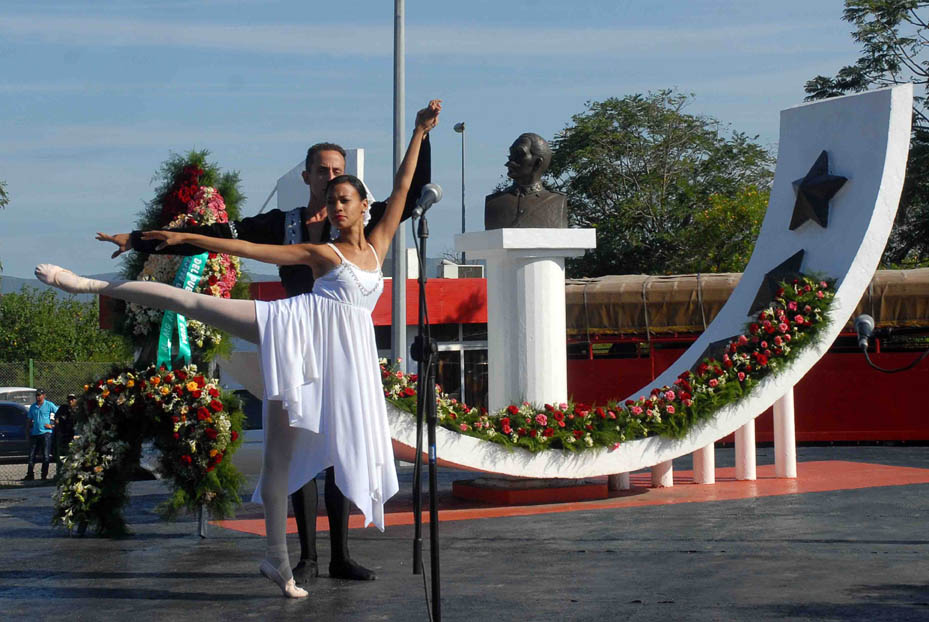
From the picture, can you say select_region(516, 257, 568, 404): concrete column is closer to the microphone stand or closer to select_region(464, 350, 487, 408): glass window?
the microphone stand

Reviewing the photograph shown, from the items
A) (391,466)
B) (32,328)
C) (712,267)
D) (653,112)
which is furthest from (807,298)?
(32,328)

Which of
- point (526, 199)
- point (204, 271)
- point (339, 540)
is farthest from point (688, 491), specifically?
point (339, 540)

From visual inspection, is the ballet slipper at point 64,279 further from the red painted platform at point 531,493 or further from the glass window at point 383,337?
the glass window at point 383,337

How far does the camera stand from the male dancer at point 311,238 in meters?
6.70

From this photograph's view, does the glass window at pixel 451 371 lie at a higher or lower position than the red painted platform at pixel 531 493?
higher

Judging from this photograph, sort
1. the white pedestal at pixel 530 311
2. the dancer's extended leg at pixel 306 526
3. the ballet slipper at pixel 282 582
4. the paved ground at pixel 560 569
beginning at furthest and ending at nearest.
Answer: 1. the white pedestal at pixel 530 311
2. the dancer's extended leg at pixel 306 526
3. the ballet slipper at pixel 282 582
4. the paved ground at pixel 560 569

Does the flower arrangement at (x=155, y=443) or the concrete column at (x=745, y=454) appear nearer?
the flower arrangement at (x=155, y=443)

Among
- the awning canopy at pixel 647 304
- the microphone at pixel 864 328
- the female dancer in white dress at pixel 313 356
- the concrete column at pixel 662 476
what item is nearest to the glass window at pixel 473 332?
A: the awning canopy at pixel 647 304

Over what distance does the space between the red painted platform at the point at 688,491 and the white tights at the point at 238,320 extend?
10.2 ft

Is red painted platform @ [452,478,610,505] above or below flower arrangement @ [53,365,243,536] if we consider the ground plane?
below

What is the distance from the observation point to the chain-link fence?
22406mm

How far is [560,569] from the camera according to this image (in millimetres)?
6957

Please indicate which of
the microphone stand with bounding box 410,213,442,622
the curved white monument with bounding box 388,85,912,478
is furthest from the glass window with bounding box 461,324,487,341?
the microphone stand with bounding box 410,213,442,622

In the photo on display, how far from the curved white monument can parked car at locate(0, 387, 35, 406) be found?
16.5 m
